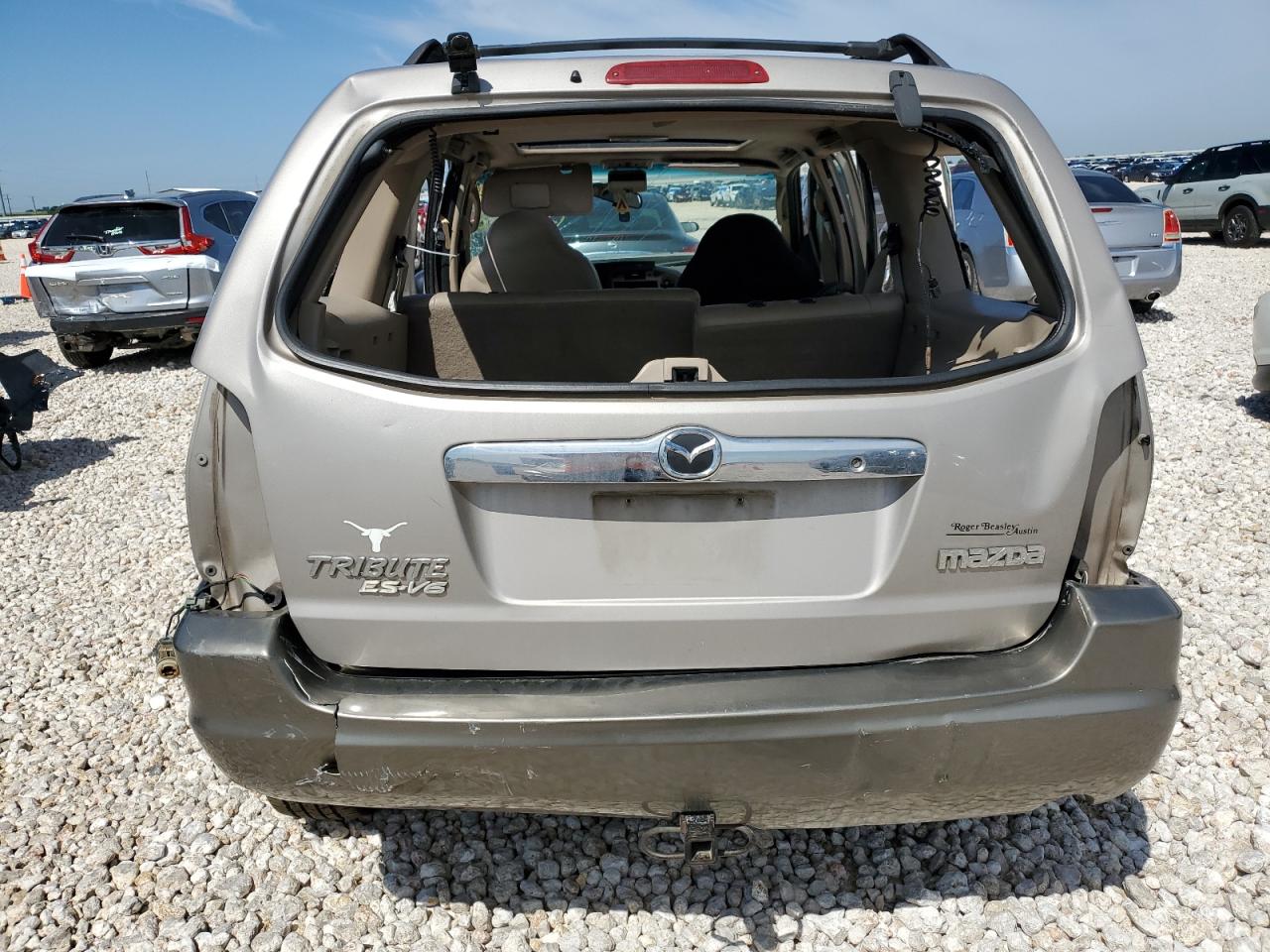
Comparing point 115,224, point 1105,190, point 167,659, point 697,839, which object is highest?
point 167,659

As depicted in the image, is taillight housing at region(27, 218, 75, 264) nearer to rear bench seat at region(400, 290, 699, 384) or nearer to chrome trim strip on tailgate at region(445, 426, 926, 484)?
rear bench seat at region(400, 290, 699, 384)

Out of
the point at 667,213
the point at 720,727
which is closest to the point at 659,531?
the point at 720,727

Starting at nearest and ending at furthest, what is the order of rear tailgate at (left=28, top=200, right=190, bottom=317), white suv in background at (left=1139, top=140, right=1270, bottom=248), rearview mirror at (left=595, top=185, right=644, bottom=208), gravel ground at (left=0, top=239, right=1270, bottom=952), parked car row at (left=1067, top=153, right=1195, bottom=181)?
gravel ground at (left=0, top=239, right=1270, bottom=952)
rearview mirror at (left=595, top=185, right=644, bottom=208)
rear tailgate at (left=28, top=200, right=190, bottom=317)
white suv in background at (left=1139, top=140, right=1270, bottom=248)
parked car row at (left=1067, top=153, right=1195, bottom=181)

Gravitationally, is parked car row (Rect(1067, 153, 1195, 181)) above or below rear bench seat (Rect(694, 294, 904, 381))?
below

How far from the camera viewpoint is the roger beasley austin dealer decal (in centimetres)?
193

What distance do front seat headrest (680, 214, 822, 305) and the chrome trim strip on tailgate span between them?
2413mm

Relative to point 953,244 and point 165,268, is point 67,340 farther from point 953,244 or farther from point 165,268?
point 953,244

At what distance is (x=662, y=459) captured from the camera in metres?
1.85

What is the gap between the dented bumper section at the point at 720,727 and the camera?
190cm

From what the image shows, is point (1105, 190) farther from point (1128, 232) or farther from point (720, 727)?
point (720, 727)

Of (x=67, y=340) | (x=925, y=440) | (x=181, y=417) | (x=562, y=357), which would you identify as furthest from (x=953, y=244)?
(x=67, y=340)

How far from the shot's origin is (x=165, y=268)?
396 inches

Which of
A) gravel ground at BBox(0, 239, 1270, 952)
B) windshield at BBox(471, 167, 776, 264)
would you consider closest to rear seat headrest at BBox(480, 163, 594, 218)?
windshield at BBox(471, 167, 776, 264)

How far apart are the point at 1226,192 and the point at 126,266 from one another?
1835 centimetres
